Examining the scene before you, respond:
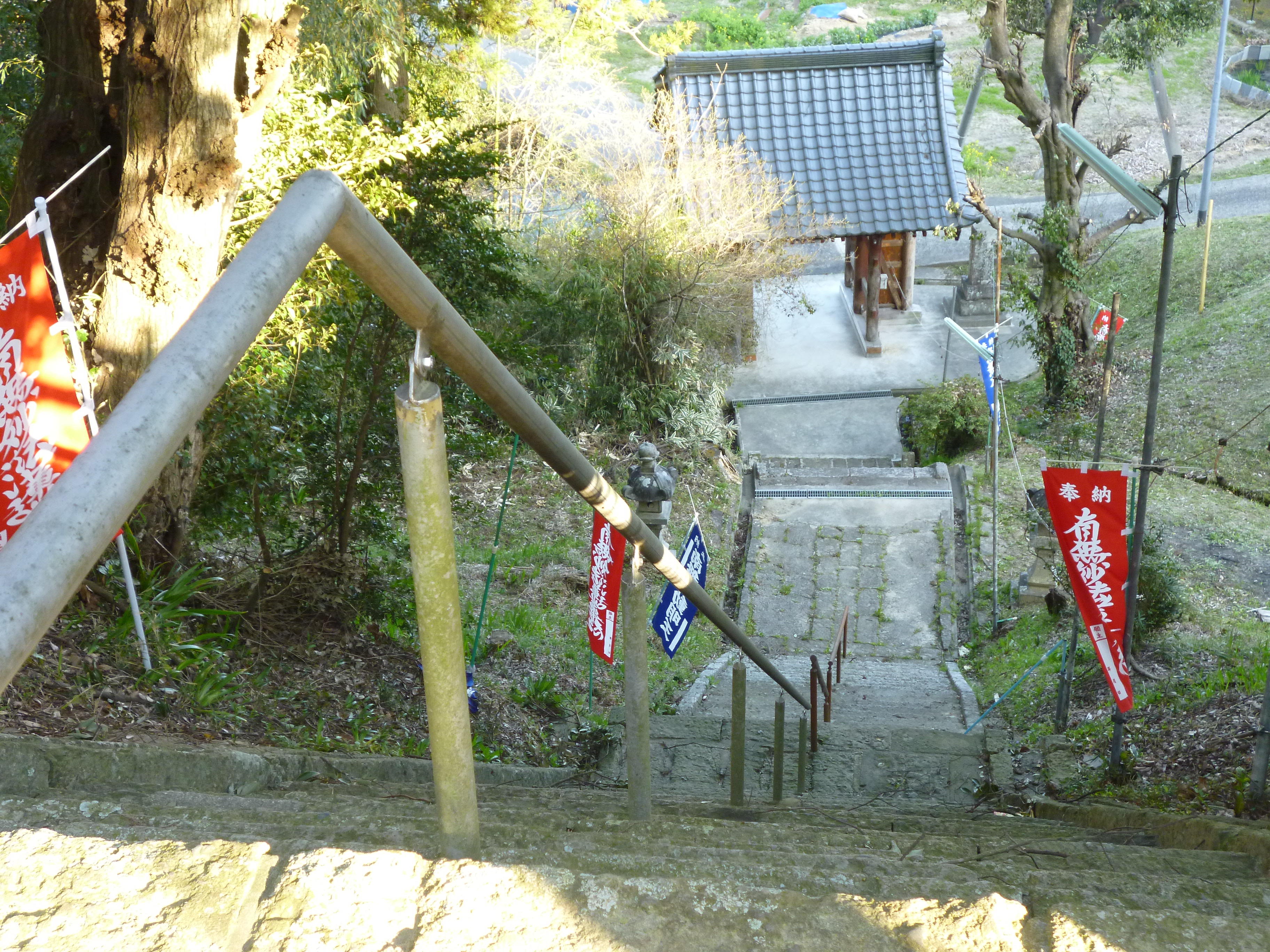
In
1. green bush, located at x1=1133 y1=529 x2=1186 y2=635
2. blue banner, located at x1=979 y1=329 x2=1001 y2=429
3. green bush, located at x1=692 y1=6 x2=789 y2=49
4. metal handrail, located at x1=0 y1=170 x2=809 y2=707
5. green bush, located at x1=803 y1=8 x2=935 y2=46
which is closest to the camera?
metal handrail, located at x1=0 y1=170 x2=809 y2=707

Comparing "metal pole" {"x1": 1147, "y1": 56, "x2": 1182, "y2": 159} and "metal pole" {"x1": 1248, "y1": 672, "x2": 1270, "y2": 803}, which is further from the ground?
"metal pole" {"x1": 1147, "y1": 56, "x2": 1182, "y2": 159}

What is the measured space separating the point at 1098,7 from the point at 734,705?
13078mm

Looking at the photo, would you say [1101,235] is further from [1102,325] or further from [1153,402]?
[1153,402]

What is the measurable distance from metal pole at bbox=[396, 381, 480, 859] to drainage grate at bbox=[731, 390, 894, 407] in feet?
41.0

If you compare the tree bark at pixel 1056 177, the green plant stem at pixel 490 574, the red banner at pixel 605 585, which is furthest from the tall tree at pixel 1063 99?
the red banner at pixel 605 585

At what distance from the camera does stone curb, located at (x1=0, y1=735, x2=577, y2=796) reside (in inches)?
109

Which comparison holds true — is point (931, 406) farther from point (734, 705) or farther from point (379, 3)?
point (734, 705)

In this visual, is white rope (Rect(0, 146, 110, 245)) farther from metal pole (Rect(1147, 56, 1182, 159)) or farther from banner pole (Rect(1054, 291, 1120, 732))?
metal pole (Rect(1147, 56, 1182, 159))

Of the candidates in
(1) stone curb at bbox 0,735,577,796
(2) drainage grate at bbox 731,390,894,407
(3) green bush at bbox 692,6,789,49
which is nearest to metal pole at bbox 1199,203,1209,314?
(2) drainage grate at bbox 731,390,894,407

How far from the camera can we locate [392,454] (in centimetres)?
650

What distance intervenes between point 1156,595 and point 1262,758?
11.2 ft

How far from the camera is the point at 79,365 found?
3799mm

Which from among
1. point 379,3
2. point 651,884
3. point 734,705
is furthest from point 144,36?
point 379,3

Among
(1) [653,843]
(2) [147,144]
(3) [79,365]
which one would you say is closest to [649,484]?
(2) [147,144]
